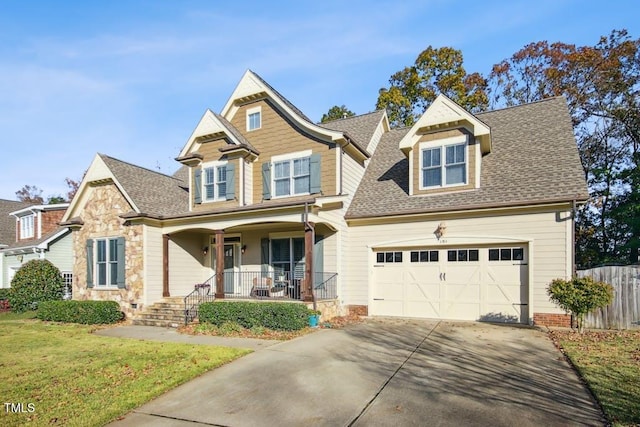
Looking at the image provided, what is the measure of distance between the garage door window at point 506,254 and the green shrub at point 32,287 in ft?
63.5

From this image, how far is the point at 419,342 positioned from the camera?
362 inches

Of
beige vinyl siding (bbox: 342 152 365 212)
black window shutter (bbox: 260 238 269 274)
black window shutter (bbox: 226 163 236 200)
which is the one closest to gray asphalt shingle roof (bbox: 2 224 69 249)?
black window shutter (bbox: 226 163 236 200)

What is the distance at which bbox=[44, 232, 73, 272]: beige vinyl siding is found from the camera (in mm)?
20875

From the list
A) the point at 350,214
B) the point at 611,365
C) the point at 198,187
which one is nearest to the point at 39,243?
the point at 198,187

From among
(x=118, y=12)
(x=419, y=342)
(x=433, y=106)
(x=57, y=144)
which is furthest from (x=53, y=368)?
(x=57, y=144)

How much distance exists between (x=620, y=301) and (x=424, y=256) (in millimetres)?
5425

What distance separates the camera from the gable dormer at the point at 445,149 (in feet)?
42.1

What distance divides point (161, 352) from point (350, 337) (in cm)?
455

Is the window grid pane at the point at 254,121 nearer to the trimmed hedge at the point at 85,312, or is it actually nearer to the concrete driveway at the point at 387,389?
the trimmed hedge at the point at 85,312

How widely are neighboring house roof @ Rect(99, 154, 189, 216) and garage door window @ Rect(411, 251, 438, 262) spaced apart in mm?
9804

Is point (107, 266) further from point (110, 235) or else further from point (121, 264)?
point (110, 235)

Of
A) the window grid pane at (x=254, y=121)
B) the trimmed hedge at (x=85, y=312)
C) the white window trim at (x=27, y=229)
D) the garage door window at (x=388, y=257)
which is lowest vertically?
the trimmed hedge at (x=85, y=312)

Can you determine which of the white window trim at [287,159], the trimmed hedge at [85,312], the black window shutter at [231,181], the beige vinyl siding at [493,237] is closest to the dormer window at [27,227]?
the trimmed hedge at [85,312]

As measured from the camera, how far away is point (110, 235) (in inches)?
617
